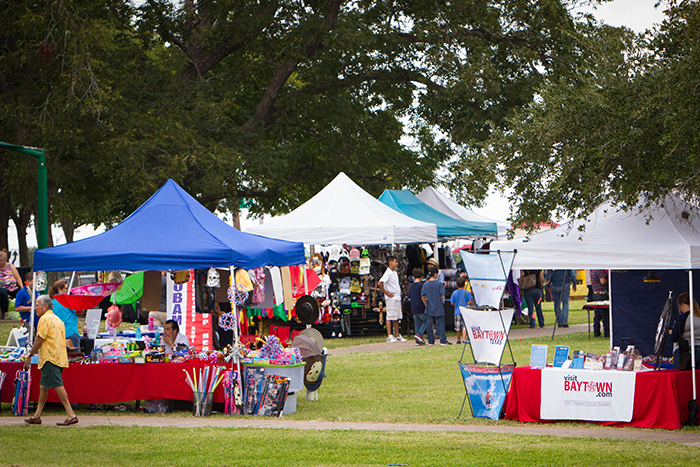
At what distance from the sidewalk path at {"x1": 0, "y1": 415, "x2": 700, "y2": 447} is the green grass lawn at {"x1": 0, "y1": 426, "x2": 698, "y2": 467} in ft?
1.22

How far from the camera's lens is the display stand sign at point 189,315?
13.2 meters

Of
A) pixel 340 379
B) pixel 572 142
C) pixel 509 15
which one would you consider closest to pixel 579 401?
pixel 572 142

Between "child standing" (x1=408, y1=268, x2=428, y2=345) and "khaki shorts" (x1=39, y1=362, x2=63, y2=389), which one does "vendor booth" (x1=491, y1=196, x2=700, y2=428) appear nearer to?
"khaki shorts" (x1=39, y1=362, x2=63, y2=389)

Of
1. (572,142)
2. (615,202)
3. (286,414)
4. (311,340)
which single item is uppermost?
(572,142)

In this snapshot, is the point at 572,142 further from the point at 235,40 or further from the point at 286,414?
the point at 235,40

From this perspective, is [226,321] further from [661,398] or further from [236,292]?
[661,398]

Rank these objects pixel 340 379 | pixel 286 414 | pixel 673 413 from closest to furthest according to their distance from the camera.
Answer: pixel 673 413
pixel 286 414
pixel 340 379

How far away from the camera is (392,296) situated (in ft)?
62.2

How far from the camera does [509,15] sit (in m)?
24.9

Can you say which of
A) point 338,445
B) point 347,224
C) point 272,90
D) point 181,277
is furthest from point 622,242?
point 272,90

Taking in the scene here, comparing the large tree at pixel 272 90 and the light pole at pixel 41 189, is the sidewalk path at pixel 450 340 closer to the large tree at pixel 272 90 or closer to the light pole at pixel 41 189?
the large tree at pixel 272 90

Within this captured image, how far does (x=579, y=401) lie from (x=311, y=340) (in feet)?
12.5

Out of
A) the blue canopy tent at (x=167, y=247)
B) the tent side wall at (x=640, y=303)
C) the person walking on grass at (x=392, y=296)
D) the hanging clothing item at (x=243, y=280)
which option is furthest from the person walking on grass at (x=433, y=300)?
the hanging clothing item at (x=243, y=280)

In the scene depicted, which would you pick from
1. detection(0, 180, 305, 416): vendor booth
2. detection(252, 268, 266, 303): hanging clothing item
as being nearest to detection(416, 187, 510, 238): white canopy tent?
detection(252, 268, 266, 303): hanging clothing item
